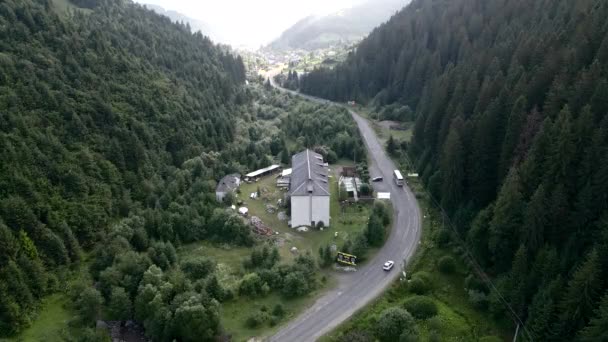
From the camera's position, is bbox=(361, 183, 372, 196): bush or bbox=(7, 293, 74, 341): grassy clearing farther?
bbox=(361, 183, 372, 196): bush

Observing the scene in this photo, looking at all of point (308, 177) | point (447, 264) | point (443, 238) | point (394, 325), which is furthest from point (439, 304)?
point (308, 177)

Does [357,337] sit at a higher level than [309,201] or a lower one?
lower

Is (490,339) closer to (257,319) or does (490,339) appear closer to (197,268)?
(257,319)

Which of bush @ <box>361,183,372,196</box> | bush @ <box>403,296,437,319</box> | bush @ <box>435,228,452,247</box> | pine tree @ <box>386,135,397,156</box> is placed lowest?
bush @ <box>403,296,437,319</box>

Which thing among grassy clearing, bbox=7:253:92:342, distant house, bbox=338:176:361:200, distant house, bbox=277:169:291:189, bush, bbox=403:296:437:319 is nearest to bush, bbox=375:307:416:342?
bush, bbox=403:296:437:319

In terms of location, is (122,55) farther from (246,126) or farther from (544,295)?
(544,295)

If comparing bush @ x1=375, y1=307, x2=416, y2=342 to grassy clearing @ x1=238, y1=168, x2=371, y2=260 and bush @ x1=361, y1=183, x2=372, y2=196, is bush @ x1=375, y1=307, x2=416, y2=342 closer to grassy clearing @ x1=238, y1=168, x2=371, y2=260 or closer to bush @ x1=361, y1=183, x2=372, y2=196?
grassy clearing @ x1=238, y1=168, x2=371, y2=260

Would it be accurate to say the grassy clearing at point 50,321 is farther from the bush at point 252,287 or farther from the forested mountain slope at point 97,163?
the bush at point 252,287
